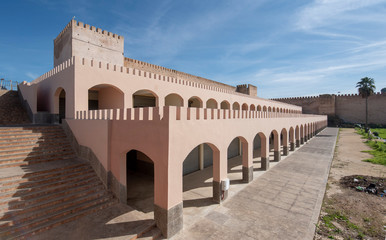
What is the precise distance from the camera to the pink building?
609cm

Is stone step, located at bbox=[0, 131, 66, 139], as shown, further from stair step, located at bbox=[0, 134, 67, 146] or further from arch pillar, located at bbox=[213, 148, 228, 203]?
arch pillar, located at bbox=[213, 148, 228, 203]

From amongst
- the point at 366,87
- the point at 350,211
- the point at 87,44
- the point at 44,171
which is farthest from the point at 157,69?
the point at 366,87

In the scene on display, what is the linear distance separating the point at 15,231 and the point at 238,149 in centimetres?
1603

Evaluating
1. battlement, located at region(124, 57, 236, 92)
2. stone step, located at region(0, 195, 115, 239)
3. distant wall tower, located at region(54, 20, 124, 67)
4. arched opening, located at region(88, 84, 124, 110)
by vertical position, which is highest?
distant wall tower, located at region(54, 20, 124, 67)

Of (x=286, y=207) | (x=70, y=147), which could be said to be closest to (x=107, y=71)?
(x=70, y=147)

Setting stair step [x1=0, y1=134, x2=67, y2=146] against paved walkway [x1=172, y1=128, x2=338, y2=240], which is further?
stair step [x1=0, y1=134, x2=67, y2=146]

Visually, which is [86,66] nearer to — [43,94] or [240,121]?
[43,94]

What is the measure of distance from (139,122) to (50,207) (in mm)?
4024

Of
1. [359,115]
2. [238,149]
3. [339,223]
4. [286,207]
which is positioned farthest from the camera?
[359,115]

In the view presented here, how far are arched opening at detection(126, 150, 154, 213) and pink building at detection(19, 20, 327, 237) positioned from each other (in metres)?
0.07

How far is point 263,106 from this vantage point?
2581 cm

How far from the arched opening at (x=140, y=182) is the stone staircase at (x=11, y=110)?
9.09m

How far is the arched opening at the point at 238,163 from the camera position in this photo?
10594 millimetres

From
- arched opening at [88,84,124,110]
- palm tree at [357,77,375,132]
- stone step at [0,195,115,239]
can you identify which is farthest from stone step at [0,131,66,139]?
palm tree at [357,77,375,132]
